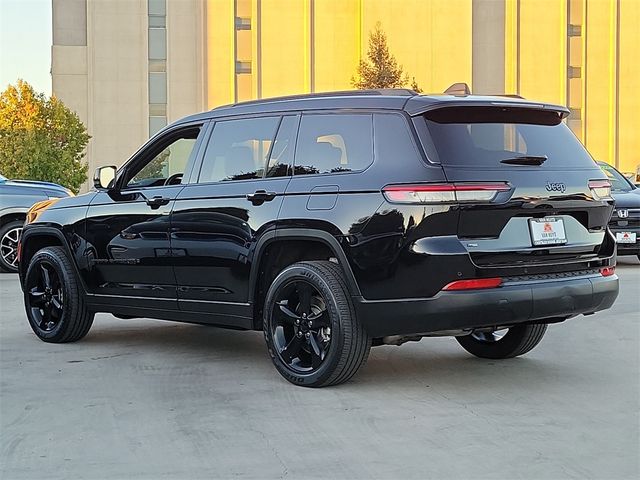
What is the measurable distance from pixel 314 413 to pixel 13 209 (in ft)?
33.8

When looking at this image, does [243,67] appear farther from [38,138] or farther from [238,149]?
[238,149]

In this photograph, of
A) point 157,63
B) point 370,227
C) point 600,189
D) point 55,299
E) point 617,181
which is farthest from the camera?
point 157,63

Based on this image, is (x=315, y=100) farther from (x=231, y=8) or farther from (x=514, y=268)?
(x=231, y=8)

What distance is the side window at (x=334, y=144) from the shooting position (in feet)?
20.2

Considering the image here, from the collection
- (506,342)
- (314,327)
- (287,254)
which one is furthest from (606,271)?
(287,254)

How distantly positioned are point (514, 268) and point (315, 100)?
176 centimetres

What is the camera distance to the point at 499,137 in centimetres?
613

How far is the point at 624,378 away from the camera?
670 centimetres

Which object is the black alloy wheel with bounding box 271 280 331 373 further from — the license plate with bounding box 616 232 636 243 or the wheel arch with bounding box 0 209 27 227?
the license plate with bounding box 616 232 636 243

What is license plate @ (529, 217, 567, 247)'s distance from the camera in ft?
19.5

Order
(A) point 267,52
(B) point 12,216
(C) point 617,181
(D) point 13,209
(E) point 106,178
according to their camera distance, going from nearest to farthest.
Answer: (E) point 106,178 < (D) point 13,209 < (B) point 12,216 < (C) point 617,181 < (A) point 267,52

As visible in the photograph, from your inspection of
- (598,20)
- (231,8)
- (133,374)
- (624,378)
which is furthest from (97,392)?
(598,20)

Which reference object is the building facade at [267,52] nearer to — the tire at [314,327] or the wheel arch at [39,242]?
the wheel arch at [39,242]

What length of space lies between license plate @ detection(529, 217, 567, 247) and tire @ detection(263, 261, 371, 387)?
1.16 metres
